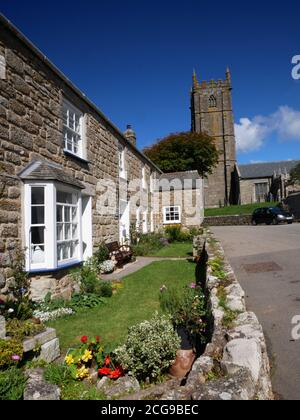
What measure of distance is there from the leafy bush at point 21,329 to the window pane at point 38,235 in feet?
7.85

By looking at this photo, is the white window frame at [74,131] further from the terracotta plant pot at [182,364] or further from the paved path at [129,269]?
the terracotta plant pot at [182,364]

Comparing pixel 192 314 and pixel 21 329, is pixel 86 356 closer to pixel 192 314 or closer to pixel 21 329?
pixel 21 329

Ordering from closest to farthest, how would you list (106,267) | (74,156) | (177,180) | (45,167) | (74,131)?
(45,167) → (74,156) → (74,131) → (106,267) → (177,180)

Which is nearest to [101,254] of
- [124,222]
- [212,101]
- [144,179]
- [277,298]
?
[124,222]

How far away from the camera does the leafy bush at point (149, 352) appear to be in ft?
13.0

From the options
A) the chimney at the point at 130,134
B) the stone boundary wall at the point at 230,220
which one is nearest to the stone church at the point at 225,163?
the stone boundary wall at the point at 230,220

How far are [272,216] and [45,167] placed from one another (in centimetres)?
2485

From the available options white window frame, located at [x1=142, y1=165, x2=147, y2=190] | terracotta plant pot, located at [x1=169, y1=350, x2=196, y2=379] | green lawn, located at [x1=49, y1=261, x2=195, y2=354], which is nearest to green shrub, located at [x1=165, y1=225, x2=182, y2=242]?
white window frame, located at [x1=142, y1=165, x2=147, y2=190]

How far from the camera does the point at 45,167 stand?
7145 mm

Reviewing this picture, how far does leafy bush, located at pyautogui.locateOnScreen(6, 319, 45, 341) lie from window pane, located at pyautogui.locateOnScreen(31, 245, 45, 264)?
7.06 ft

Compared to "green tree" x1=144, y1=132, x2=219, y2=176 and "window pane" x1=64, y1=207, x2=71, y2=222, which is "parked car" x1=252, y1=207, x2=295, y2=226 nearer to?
"green tree" x1=144, y1=132, x2=219, y2=176

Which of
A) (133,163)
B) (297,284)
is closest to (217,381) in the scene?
(297,284)
